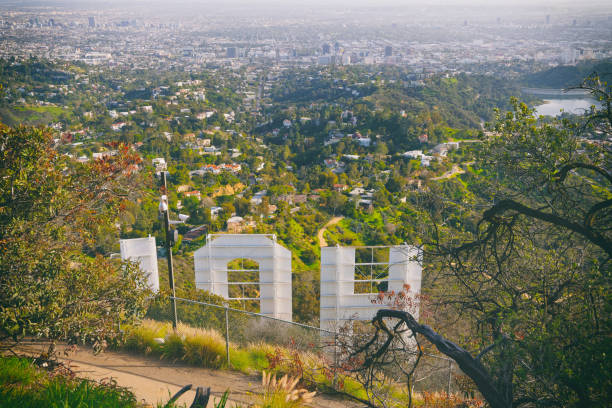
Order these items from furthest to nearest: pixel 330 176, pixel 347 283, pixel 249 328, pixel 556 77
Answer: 1. pixel 556 77
2. pixel 330 176
3. pixel 347 283
4. pixel 249 328

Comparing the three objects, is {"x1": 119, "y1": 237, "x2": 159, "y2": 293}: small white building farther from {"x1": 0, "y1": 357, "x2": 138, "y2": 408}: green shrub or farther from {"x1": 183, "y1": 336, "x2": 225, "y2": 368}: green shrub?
{"x1": 0, "y1": 357, "x2": 138, "y2": 408}: green shrub

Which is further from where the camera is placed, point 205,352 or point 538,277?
point 205,352

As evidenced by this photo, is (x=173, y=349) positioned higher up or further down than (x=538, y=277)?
further down

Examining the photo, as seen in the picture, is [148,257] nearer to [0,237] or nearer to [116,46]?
[0,237]

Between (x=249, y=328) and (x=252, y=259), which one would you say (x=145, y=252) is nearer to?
(x=252, y=259)

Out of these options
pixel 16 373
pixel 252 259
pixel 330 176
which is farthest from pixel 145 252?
pixel 330 176

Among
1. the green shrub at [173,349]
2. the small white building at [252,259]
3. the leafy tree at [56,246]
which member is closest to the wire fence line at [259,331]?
the green shrub at [173,349]

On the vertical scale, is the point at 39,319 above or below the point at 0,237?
below

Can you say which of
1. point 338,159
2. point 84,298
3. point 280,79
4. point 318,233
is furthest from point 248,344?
point 280,79
